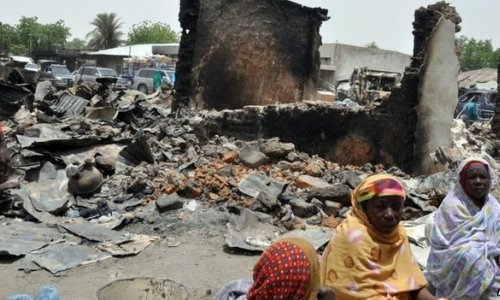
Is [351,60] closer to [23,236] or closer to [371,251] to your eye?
[23,236]

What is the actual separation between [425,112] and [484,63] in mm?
54740

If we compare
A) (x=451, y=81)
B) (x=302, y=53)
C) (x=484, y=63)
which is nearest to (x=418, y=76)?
(x=451, y=81)

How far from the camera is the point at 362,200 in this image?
8.98 ft

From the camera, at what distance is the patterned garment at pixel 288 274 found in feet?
6.54

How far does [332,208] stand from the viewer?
6.82 meters

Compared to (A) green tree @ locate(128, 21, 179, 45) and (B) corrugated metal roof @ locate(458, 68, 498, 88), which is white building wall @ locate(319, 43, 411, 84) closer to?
(B) corrugated metal roof @ locate(458, 68, 498, 88)

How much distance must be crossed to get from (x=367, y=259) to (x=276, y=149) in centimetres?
601

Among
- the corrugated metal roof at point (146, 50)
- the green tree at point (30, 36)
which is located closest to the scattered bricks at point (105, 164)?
the corrugated metal roof at point (146, 50)

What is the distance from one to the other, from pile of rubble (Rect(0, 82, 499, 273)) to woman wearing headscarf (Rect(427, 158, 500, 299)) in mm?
2435

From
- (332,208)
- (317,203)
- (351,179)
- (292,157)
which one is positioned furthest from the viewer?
(292,157)

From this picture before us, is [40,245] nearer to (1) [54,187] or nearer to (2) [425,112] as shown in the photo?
(1) [54,187]

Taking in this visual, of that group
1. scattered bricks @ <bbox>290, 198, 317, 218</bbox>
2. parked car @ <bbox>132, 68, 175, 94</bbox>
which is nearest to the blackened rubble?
scattered bricks @ <bbox>290, 198, 317, 218</bbox>

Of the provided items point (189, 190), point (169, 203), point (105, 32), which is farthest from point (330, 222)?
point (105, 32)

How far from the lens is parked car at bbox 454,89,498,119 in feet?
66.2
